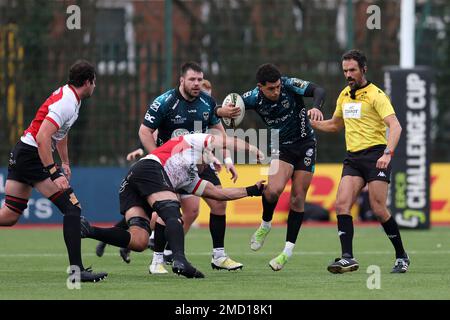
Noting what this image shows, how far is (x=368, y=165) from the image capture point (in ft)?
36.7

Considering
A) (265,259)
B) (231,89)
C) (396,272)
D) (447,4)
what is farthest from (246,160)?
(396,272)

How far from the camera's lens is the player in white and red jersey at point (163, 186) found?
10.2 m

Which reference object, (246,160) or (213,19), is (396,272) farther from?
(213,19)

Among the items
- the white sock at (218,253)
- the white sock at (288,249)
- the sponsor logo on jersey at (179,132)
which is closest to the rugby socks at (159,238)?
the white sock at (218,253)

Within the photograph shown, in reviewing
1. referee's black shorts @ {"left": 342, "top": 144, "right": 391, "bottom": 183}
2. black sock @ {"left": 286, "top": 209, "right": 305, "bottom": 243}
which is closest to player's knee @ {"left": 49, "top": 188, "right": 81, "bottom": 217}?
black sock @ {"left": 286, "top": 209, "right": 305, "bottom": 243}

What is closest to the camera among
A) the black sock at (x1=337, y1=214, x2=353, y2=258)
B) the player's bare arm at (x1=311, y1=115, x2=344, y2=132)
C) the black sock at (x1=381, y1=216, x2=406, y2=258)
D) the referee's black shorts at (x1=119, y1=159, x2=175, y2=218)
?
the referee's black shorts at (x1=119, y1=159, x2=175, y2=218)

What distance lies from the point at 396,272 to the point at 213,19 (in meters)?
10.5

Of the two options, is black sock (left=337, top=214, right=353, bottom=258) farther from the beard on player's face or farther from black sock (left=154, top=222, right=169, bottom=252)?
the beard on player's face

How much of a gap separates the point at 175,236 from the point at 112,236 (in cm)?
67

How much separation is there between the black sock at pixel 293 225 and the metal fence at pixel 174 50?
8624 millimetres

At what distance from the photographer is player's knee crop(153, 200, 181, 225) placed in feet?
33.2

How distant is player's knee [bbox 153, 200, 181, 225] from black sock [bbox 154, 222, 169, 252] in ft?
3.27

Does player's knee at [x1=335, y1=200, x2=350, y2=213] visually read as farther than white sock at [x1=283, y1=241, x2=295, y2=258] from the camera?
No

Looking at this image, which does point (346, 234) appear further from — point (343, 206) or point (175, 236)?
point (175, 236)
